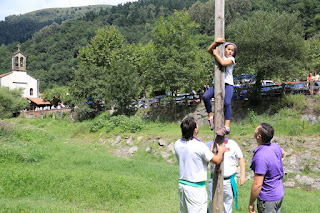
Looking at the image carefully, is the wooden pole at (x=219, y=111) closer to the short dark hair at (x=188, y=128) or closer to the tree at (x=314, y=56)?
the short dark hair at (x=188, y=128)

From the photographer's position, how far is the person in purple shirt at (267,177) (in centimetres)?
383

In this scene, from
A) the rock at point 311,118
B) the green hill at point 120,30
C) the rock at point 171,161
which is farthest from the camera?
the green hill at point 120,30

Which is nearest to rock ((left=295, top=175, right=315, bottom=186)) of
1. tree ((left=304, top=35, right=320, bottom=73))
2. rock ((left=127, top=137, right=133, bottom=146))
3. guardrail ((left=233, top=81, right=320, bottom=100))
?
guardrail ((left=233, top=81, right=320, bottom=100))

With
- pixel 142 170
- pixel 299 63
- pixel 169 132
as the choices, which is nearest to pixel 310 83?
pixel 299 63

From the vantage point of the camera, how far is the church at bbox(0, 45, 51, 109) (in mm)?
56078

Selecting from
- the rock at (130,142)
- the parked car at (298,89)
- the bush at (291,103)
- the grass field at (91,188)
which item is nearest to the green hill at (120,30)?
the rock at (130,142)

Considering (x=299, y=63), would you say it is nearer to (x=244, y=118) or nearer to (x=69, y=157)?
(x=244, y=118)

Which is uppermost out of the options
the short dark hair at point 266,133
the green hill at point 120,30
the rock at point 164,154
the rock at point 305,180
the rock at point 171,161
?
the green hill at point 120,30

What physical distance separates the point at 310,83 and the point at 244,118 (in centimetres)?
535

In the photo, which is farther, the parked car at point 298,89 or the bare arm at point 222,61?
the parked car at point 298,89

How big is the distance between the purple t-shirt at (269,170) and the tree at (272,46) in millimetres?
16118

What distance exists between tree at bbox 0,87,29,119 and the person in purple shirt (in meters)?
43.4

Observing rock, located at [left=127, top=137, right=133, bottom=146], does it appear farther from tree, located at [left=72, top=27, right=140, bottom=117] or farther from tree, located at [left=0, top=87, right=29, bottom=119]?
tree, located at [left=0, top=87, right=29, bottom=119]

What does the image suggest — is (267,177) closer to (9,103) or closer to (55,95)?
(9,103)
